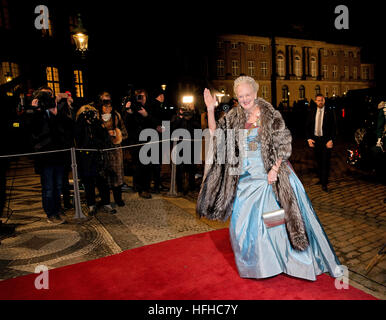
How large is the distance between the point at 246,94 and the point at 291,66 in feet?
188

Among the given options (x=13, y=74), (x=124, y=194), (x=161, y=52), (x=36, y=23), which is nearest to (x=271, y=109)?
(x=124, y=194)

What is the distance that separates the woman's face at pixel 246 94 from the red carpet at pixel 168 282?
1805 millimetres

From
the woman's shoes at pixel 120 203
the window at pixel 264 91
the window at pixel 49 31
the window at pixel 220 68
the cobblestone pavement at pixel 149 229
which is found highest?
the window at pixel 220 68

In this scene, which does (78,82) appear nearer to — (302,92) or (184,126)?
(184,126)

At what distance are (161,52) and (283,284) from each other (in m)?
27.6

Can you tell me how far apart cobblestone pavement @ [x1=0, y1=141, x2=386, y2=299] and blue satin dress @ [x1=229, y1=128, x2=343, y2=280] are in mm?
438

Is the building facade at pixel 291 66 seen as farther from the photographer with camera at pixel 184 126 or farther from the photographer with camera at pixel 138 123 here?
the photographer with camera at pixel 138 123

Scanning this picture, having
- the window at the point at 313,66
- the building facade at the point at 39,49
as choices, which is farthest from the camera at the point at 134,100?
the window at the point at 313,66

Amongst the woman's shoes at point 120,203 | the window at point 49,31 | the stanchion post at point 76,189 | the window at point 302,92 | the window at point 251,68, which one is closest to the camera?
the stanchion post at point 76,189

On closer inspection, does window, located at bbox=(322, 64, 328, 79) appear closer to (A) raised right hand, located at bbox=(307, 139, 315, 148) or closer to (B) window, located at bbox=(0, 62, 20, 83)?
(B) window, located at bbox=(0, 62, 20, 83)

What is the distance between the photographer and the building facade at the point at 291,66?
5003 cm

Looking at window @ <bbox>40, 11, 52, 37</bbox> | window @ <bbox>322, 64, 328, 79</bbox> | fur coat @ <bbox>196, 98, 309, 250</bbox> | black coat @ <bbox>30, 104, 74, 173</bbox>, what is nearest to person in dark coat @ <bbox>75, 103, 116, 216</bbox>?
black coat @ <bbox>30, 104, 74, 173</bbox>

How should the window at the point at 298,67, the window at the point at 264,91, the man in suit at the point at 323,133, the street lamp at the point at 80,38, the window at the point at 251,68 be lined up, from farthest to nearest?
the window at the point at 298,67
the window at the point at 264,91
the window at the point at 251,68
the street lamp at the point at 80,38
the man in suit at the point at 323,133

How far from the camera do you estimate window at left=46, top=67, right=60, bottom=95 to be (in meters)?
20.2
